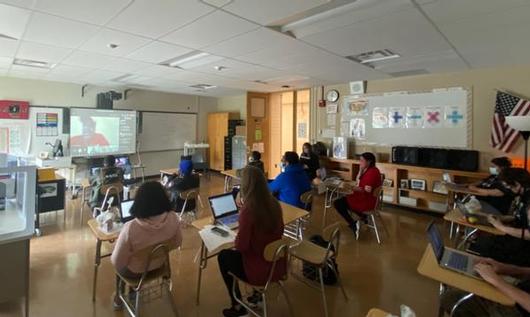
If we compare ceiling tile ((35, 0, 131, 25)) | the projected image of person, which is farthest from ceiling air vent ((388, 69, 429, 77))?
the projected image of person

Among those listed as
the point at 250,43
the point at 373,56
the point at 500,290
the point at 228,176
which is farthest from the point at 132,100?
the point at 500,290

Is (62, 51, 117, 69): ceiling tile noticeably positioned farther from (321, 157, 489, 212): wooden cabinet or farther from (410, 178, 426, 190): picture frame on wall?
(410, 178, 426, 190): picture frame on wall

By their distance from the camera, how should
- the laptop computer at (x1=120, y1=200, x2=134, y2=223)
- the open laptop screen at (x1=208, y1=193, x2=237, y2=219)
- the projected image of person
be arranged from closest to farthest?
1. the laptop computer at (x1=120, y1=200, x2=134, y2=223)
2. the open laptop screen at (x1=208, y1=193, x2=237, y2=219)
3. the projected image of person

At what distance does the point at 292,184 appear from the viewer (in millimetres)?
3896

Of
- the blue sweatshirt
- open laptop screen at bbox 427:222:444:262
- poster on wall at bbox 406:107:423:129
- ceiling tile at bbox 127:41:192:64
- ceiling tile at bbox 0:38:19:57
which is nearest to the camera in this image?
open laptop screen at bbox 427:222:444:262

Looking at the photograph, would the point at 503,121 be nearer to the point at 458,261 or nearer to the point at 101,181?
the point at 458,261

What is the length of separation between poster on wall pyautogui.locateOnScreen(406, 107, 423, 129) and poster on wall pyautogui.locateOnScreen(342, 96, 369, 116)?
85 centimetres

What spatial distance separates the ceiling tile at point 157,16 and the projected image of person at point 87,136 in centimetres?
487

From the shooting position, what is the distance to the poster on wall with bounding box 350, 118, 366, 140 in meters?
6.25

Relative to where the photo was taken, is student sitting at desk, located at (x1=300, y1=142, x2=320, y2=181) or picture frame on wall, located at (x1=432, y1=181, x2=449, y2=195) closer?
picture frame on wall, located at (x1=432, y1=181, x2=449, y2=195)

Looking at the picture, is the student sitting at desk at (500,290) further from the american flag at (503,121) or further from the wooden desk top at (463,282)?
the american flag at (503,121)

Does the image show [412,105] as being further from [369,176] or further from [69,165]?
[69,165]

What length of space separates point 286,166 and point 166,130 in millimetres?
5724

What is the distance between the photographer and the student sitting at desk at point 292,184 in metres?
3.90
